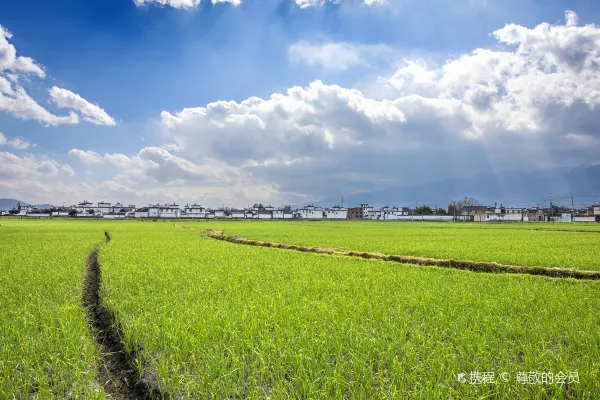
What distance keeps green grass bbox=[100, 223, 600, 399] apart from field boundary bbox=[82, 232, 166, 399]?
206 mm

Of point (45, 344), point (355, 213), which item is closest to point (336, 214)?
point (355, 213)

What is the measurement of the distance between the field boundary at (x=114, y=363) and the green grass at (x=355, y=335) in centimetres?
21

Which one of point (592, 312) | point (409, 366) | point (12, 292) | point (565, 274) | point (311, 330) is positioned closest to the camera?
point (409, 366)

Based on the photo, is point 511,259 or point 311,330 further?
point 511,259

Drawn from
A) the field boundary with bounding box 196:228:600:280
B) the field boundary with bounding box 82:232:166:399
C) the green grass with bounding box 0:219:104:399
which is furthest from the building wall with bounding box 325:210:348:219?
the field boundary with bounding box 82:232:166:399

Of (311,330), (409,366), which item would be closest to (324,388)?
(409,366)

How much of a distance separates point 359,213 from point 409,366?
158559 millimetres

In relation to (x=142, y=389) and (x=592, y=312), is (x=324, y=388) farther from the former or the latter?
(x=592, y=312)

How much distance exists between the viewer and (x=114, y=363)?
5680 mm

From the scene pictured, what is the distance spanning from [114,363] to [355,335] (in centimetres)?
378

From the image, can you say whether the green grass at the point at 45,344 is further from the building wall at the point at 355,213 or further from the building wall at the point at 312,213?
the building wall at the point at 355,213

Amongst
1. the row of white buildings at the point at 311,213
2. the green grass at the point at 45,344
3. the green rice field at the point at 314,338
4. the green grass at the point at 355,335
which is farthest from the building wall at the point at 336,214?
the green grass at the point at 45,344

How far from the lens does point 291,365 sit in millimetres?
4852

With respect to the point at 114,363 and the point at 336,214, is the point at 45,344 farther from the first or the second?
the point at 336,214
